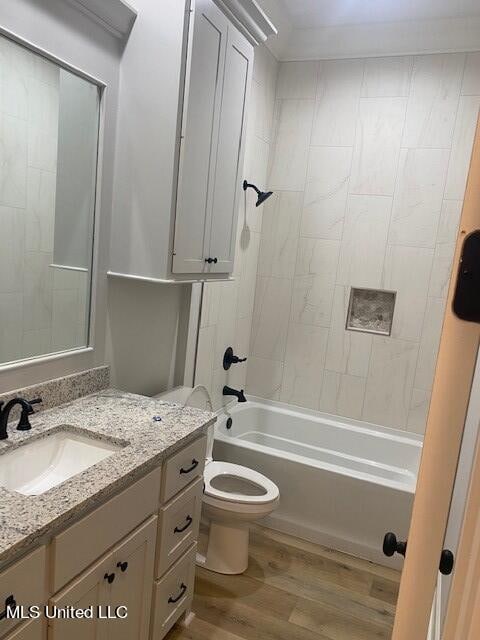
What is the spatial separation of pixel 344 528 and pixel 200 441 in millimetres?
1257

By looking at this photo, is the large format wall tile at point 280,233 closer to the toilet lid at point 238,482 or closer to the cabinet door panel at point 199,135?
the cabinet door panel at point 199,135

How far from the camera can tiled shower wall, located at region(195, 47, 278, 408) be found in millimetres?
2762

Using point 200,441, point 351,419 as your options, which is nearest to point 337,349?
point 351,419

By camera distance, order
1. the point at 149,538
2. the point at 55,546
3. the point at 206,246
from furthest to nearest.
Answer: the point at 206,246 → the point at 149,538 → the point at 55,546

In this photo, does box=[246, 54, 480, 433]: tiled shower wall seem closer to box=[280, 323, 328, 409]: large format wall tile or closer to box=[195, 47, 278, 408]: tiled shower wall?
box=[280, 323, 328, 409]: large format wall tile

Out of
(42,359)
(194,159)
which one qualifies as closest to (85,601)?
(42,359)

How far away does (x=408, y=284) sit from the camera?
9.57ft

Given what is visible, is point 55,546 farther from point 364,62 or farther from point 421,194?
point 364,62

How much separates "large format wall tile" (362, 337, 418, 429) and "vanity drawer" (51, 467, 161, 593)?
1.93m

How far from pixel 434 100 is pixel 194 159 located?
175cm

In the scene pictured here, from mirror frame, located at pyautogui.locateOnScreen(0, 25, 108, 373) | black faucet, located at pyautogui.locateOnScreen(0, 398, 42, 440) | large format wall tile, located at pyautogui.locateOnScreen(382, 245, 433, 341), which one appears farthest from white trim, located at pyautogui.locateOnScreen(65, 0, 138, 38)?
large format wall tile, located at pyautogui.locateOnScreen(382, 245, 433, 341)

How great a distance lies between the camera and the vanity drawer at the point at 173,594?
5.38 ft

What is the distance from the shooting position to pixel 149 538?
1501 mm

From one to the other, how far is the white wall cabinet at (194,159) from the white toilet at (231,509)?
40.0 inches
